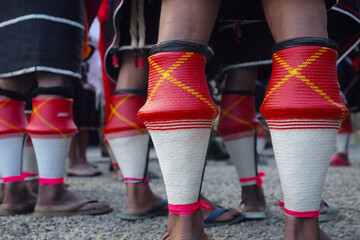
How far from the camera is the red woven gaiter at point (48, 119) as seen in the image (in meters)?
1.19

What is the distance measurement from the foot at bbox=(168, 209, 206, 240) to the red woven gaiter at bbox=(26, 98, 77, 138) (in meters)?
0.66

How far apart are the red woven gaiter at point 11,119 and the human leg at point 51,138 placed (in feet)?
0.36

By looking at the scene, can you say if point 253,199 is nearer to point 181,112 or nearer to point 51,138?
point 181,112

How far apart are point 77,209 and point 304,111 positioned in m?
0.94

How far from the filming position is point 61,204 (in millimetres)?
1232

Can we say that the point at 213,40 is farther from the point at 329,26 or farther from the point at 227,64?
the point at 329,26

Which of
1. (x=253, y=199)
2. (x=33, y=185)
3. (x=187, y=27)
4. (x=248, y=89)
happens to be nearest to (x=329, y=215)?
(x=253, y=199)

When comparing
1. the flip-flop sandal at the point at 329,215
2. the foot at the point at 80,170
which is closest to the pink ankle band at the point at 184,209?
the flip-flop sandal at the point at 329,215

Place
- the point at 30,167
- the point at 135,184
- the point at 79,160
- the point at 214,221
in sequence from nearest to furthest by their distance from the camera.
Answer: the point at 214,221, the point at 135,184, the point at 30,167, the point at 79,160

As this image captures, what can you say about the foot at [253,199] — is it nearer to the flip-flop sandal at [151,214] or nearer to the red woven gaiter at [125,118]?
the flip-flop sandal at [151,214]

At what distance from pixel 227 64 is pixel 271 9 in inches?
21.5

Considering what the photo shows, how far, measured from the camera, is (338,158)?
3072mm

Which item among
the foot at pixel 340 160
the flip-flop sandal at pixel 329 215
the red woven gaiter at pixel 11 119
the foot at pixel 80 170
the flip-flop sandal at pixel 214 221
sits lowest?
the foot at pixel 340 160

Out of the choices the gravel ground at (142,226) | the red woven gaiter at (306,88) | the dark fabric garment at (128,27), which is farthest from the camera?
the dark fabric garment at (128,27)
